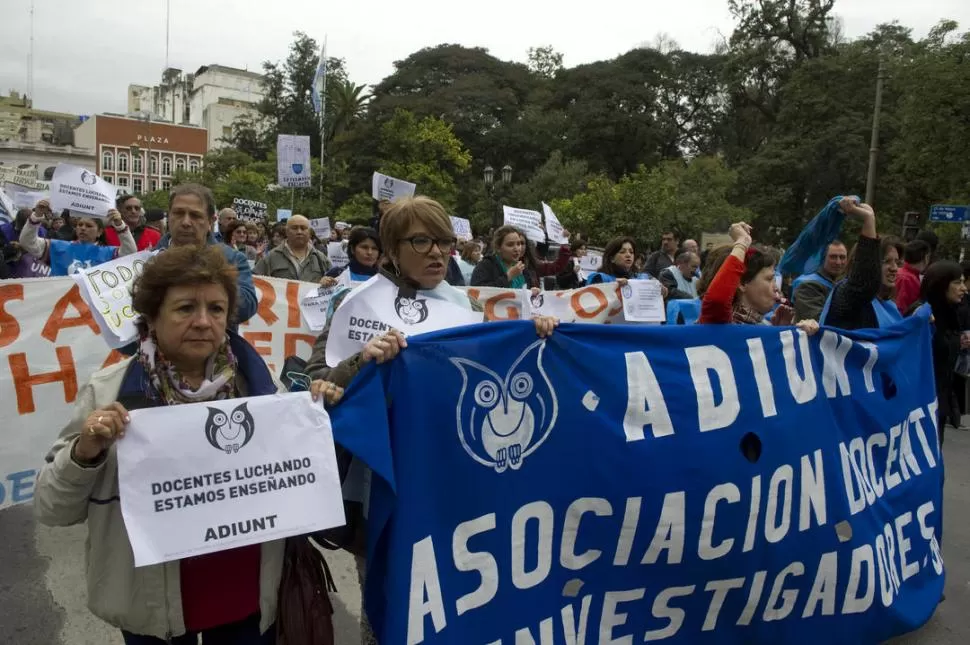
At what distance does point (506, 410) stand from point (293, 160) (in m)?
15.1

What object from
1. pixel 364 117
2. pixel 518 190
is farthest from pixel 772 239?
pixel 364 117

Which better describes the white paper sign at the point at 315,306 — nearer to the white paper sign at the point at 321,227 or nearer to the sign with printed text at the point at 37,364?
the sign with printed text at the point at 37,364

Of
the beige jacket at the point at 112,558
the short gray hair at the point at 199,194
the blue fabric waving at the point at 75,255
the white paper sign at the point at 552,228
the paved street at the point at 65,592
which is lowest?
the paved street at the point at 65,592

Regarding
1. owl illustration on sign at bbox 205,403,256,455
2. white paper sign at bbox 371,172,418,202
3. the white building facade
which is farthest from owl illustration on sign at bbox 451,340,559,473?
the white building facade

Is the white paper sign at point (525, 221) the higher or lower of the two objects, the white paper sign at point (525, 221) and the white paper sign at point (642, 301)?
the higher

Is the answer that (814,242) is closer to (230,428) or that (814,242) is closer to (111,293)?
(230,428)

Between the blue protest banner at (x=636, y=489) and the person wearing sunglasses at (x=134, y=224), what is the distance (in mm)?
4575

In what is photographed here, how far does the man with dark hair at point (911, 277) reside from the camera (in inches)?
263

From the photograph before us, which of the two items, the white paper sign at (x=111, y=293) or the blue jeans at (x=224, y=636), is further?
the white paper sign at (x=111, y=293)

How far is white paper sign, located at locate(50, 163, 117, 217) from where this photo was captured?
567 centimetres

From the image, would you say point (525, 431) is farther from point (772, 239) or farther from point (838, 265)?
point (772, 239)

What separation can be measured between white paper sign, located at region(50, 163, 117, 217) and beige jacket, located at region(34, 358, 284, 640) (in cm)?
425

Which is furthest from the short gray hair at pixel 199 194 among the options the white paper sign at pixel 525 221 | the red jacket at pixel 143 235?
the white paper sign at pixel 525 221

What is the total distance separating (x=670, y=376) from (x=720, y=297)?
451 mm
